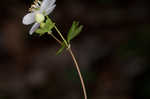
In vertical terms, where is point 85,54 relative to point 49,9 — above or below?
below

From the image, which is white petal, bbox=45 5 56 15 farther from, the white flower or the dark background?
the dark background

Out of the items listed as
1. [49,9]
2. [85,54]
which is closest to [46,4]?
[49,9]

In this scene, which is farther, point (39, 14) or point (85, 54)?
point (85, 54)

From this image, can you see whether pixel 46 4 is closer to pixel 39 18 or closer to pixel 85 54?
pixel 39 18

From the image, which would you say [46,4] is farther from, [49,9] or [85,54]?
[85,54]

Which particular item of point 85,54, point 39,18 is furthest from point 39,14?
point 85,54

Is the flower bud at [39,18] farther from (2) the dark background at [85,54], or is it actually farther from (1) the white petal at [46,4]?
(2) the dark background at [85,54]

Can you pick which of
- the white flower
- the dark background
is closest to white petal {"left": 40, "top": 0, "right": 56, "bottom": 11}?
the white flower

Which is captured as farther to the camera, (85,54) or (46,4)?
(85,54)

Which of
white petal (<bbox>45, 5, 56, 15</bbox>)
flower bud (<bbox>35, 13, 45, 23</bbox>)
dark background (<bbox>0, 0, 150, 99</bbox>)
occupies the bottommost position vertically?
dark background (<bbox>0, 0, 150, 99</bbox>)

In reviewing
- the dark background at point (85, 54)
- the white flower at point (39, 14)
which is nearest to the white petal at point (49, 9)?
the white flower at point (39, 14)
